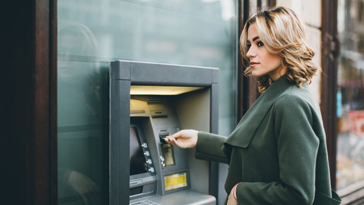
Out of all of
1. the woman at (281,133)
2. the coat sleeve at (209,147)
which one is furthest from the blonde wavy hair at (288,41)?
the coat sleeve at (209,147)

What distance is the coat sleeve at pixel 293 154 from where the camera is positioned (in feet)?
4.68

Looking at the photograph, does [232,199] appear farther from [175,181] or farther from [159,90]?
[159,90]

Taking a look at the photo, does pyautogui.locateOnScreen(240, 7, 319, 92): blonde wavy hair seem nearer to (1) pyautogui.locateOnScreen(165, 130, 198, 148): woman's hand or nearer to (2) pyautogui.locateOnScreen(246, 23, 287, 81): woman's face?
(2) pyautogui.locateOnScreen(246, 23, 287, 81): woman's face

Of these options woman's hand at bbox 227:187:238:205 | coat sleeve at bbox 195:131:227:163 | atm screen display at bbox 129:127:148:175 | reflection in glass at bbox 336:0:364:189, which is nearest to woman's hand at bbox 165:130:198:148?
coat sleeve at bbox 195:131:227:163

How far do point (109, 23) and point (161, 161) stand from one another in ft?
3.03

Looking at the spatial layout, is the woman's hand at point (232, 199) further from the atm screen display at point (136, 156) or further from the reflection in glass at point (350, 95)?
the reflection in glass at point (350, 95)

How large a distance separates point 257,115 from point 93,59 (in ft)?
3.27

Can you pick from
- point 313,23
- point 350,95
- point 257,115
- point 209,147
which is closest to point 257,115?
point 257,115

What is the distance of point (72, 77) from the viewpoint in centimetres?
192

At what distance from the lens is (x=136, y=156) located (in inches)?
85.3

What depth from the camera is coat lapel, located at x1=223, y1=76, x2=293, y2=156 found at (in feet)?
5.31

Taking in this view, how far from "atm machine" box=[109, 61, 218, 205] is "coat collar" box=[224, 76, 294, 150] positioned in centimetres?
59

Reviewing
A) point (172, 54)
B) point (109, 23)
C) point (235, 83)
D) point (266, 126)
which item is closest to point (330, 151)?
point (235, 83)

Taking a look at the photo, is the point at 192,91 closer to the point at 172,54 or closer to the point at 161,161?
the point at 172,54
